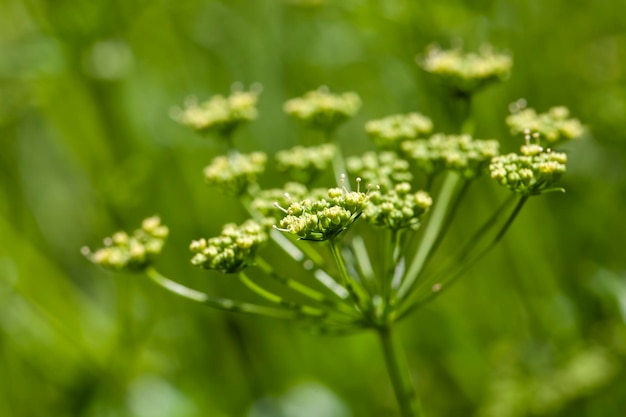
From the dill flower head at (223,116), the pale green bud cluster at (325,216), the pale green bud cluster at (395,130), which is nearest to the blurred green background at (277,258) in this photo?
the dill flower head at (223,116)

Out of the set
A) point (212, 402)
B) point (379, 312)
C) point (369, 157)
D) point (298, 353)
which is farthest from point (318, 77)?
point (379, 312)

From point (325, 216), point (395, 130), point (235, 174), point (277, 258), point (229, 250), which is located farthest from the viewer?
point (277, 258)

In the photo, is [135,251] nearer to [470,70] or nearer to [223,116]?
[223,116]

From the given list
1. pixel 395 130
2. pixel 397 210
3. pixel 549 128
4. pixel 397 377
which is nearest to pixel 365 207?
pixel 397 210

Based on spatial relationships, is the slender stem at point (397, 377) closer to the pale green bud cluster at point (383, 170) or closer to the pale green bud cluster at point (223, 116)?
the pale green bud cluster at point (383, 170)

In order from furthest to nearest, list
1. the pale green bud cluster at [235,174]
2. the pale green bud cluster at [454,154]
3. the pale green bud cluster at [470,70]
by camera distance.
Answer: the pale green bud cluster at [470,70] < the pale green bud cluster at [235,174] < the pale green bud cluster at [454,154]

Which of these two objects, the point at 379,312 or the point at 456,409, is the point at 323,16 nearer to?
the point at 456,409
